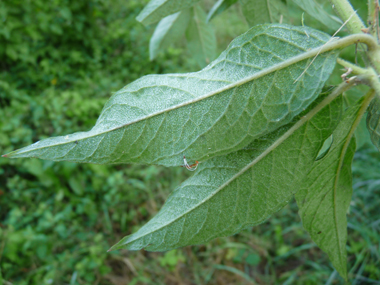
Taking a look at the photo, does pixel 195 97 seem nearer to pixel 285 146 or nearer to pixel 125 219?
pixel 285 146

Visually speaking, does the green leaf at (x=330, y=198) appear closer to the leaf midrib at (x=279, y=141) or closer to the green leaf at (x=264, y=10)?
the leaf midrib at (x=279, y=141)

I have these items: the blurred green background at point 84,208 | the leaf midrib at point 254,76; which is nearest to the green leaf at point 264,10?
the leaf midrib at point 254,76

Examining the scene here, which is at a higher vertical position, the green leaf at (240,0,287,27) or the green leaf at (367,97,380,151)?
the green leaf at (240,0,287,27)

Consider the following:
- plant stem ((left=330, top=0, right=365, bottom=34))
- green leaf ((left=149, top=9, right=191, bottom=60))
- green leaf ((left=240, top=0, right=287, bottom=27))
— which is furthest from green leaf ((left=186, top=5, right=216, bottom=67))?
plant stem ((left=330, top=0, right=365, bottom=34))

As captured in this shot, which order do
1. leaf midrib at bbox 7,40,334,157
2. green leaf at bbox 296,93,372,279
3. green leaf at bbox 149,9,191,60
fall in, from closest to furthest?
leaf midrib at bbox 7,40,334,157 → green leaf at bbox 296,93,372,279 → green leaf at bbox 149,9,191,60

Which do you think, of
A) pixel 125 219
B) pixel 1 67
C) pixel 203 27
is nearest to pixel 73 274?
pixel 125 219

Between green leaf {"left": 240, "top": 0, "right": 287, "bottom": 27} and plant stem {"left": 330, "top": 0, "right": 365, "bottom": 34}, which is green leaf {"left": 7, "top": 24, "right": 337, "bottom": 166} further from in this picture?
green leaf {"left": 240, "top": 0, "right": 287, "bottom": 27}
